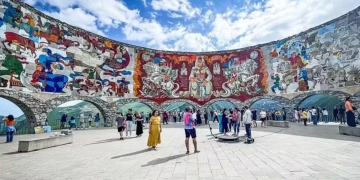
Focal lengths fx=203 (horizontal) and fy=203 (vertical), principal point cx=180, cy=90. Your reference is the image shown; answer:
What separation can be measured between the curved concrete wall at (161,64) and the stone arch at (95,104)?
0.58 metres

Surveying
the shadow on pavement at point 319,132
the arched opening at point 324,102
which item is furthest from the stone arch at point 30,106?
the arched opening at point 324,102

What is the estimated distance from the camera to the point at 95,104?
23594 millimetres

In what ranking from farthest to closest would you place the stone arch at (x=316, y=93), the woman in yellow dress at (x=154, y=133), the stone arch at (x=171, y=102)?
1. the stone arch at (x=171, y=102)
2. the stone arch at (x=316, y=93)
3. the woman in yellow dress at (x=154, y=133)

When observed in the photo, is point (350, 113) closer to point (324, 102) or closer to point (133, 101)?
point (133, 101)

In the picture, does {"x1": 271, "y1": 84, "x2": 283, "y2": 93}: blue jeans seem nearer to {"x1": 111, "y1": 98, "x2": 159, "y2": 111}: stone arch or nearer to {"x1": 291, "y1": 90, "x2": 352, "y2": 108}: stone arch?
{"x1": 291, "y1": 90, "x2": 352, "y2": 108}: stone arch

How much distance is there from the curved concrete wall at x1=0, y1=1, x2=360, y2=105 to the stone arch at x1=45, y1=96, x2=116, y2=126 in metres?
0.58

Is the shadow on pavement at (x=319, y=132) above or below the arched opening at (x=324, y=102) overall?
below

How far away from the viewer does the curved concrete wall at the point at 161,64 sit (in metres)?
17.4

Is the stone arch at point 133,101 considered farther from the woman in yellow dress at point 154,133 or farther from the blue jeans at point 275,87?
the woman in yellow dress at point 154,133

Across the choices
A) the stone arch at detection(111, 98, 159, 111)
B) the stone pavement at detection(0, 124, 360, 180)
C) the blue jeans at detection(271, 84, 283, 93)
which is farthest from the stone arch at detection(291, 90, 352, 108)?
the stone arch at detection(111, 98, 159, 111)

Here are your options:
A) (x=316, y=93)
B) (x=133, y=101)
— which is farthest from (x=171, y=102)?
(x=316, y=93)

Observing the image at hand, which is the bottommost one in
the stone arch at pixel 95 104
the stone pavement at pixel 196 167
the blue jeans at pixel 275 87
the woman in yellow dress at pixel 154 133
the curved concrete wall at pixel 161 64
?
the stone pavement at pixel 196 167

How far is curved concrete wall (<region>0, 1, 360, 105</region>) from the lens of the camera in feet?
57.2

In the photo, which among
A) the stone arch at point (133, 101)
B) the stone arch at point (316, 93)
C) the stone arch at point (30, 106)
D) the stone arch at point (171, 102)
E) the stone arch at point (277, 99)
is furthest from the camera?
the stone arch at point (171, 102)
